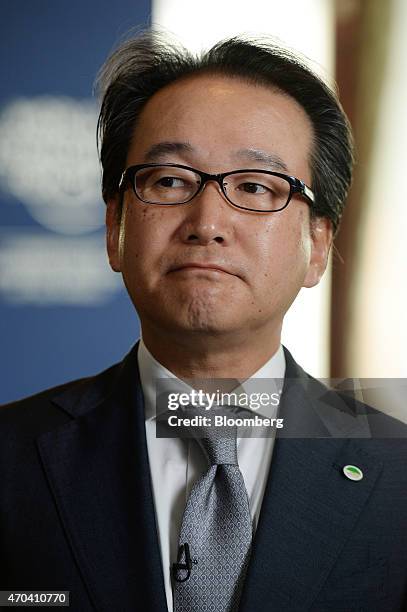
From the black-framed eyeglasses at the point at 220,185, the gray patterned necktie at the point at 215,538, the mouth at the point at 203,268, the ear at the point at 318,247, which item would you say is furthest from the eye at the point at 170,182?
the gray patterned necktie at the point at 215,538

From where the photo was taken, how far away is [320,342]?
164cm

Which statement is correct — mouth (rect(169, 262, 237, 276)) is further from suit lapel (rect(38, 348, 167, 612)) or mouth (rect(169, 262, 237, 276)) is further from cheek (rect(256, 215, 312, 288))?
suit lapel (rect(38, 348, 167, 612))

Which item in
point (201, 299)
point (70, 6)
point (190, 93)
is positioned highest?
point (70, 6)

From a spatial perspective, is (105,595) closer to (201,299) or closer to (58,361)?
(201,299)

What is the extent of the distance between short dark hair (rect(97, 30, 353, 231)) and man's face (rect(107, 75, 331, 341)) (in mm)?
35

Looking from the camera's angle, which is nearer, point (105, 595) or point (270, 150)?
point (105, 595)

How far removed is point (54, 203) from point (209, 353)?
0.62 metres

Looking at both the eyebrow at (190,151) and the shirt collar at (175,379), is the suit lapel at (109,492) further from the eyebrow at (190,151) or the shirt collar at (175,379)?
the eyebrow at (190,151)

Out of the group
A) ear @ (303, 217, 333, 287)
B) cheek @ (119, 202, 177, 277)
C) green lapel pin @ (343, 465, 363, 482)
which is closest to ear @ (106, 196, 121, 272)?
cheek @ (119, 202, 177, 277)

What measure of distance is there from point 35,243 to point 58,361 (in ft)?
0.83

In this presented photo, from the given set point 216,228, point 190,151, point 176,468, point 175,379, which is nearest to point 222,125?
point 190,151

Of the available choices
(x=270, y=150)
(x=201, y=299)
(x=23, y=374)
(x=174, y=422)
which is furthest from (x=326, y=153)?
(x=23, y=374)

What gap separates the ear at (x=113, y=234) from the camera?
1321mm

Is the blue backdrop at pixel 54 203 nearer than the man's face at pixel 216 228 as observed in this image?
No
